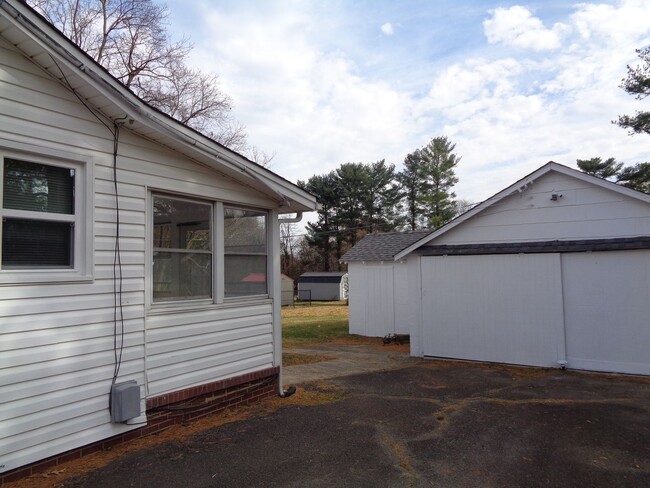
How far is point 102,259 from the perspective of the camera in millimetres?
4809

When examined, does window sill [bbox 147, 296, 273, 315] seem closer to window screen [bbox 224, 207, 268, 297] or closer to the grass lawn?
window screen [bbox 224, 207, 268, 297]

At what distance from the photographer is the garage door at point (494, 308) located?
966 cm

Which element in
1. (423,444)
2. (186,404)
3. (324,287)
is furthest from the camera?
(324,287)

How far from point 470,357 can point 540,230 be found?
325 centimetres

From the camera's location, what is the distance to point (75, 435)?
14.7 ft

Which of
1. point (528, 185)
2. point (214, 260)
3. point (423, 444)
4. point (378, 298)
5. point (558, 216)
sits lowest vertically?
point (423, 444)

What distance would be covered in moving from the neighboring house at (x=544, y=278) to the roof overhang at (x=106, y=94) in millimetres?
5860

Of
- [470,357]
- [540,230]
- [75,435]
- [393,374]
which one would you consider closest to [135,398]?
[75,435]

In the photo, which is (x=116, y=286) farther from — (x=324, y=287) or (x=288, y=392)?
(x=324, y=287)

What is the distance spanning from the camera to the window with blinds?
13.6ft

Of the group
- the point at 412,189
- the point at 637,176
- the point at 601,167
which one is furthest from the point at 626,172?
the point at 412,189

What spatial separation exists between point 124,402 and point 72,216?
199 cm

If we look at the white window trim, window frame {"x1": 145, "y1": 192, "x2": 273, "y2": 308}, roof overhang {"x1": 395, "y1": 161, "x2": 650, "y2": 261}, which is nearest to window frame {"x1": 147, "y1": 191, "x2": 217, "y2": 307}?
window frame {"x1": 145, "y1": 192, "x2": 273, "y2": 308}

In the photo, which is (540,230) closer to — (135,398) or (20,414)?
(135,398)
